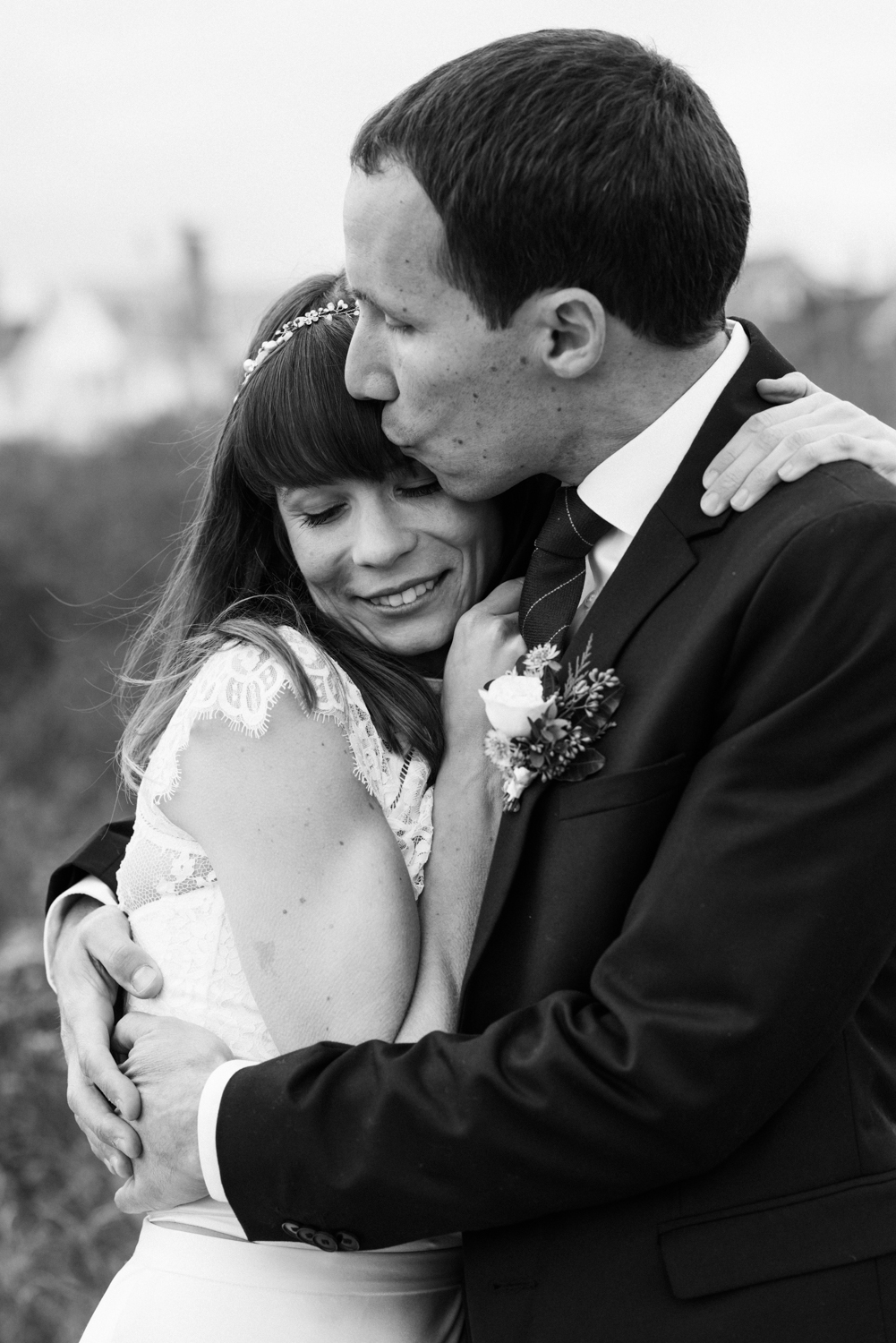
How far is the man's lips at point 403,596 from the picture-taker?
10.6 ft

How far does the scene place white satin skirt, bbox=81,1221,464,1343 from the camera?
2793 mm

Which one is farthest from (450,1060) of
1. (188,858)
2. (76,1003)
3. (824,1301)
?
(76,1003)

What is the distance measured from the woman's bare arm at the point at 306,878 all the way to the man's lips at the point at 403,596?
0.45 metres

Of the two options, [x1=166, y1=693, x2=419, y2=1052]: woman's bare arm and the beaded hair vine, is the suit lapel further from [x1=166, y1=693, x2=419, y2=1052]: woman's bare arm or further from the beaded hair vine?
the beaded hair vine

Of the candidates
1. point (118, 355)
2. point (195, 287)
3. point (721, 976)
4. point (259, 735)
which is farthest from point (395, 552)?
point (118, 355)

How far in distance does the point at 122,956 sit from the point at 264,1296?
29.3 inches

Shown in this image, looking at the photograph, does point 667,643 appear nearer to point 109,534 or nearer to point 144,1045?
point 144,1045

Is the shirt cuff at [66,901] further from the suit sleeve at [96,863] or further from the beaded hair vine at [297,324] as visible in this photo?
the beaded hair vine at [297,324]

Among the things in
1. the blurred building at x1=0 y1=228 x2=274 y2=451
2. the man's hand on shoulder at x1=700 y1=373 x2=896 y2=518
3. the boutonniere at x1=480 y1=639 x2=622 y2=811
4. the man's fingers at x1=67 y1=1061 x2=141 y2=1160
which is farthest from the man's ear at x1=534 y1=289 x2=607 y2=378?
the blurred building at x1=0 y1=228 x2=274 y2=451

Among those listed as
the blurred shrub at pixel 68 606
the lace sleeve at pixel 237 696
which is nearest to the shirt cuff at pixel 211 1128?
the lace sleeve at pixel 237 696

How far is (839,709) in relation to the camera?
220cm

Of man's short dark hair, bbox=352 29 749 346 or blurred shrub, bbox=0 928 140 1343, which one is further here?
blurred shrub, bbox=0 928 140 1343

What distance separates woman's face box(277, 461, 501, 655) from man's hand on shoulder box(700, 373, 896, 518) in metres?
0.78

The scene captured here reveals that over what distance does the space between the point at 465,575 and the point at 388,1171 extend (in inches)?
53.0
